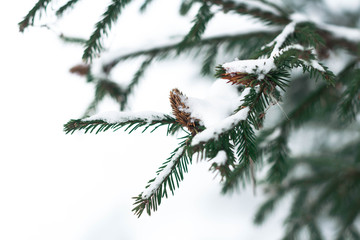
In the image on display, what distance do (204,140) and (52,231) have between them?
20.4 ft

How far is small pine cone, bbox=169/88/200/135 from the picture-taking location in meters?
0.66

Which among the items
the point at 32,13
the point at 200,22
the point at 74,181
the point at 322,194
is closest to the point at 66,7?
the point at 32,13

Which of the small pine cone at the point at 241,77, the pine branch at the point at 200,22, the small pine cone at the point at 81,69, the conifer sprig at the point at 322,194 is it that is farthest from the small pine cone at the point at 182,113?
the conifer sprig at the point at 322,194

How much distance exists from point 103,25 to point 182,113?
52 cm

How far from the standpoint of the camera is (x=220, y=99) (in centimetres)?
74

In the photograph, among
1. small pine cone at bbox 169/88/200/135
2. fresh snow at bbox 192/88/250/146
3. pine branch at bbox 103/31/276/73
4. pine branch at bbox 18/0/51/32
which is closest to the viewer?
fresh snow at bbox 192/88/250/146

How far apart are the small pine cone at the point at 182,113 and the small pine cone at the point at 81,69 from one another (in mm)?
918

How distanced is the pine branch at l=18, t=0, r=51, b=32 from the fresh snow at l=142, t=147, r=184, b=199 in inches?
24.5

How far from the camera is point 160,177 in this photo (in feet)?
2.06

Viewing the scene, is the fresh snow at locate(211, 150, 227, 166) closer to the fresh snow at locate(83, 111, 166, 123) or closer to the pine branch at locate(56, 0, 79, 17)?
Answer: the fresh snow at locate(83, 111, 166, 123)

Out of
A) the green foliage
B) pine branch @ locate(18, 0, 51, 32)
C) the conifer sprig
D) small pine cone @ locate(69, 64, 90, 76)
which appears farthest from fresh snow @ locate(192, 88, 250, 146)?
the conifer sprig

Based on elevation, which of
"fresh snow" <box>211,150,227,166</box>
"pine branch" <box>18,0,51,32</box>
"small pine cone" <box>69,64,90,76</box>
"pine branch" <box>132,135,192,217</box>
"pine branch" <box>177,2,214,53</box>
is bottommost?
"fresh snow" <box>211,150,227,166</box>

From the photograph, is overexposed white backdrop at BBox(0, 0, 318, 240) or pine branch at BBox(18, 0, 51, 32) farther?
overexposed white backdrop at BBox(0, 0, 318, 240)

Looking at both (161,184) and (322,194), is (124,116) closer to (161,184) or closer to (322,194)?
(161,184)
